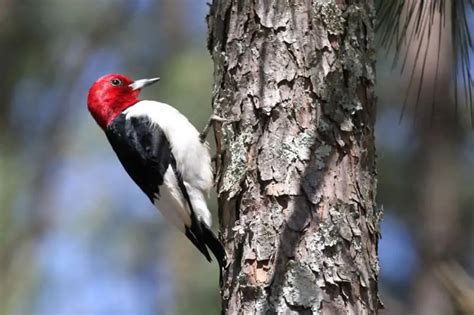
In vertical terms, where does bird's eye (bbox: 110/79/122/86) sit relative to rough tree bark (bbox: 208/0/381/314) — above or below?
above

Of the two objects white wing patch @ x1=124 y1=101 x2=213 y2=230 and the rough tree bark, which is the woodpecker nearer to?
white wing patch @ x1=124 y1=101 x2=213 y2=230

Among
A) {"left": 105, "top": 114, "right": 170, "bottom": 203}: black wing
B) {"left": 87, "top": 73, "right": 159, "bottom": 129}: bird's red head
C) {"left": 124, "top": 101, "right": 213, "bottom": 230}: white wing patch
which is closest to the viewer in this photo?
{"left": 124, "top": 101, "right": 213, "bottom": 230}: white wing patch

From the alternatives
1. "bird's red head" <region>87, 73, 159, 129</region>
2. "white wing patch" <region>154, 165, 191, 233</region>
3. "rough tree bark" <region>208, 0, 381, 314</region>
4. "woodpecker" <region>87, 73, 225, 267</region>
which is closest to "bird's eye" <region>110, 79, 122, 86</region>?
"bird's red head" <region>87, 73, 159, 129</region>

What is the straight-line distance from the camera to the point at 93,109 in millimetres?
3723

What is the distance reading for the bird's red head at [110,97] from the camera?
144 inches

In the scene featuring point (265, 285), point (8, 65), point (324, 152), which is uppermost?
point (8, 65)

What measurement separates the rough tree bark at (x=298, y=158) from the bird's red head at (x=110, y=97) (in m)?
1.01

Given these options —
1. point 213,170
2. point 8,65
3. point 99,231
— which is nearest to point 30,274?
point 99,231

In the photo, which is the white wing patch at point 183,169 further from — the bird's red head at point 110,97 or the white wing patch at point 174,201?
the bird's red head at point 110,97

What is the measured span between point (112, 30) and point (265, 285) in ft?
13.1

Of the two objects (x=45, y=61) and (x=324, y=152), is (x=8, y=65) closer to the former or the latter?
(x=45, y=61)

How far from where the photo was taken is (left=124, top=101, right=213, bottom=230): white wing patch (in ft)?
10.7

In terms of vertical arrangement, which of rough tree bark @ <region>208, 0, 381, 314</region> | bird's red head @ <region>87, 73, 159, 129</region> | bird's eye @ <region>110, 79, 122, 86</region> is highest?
bird's eye @ <region>110, 79, 122, 86</region>

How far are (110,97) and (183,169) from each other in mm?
555
